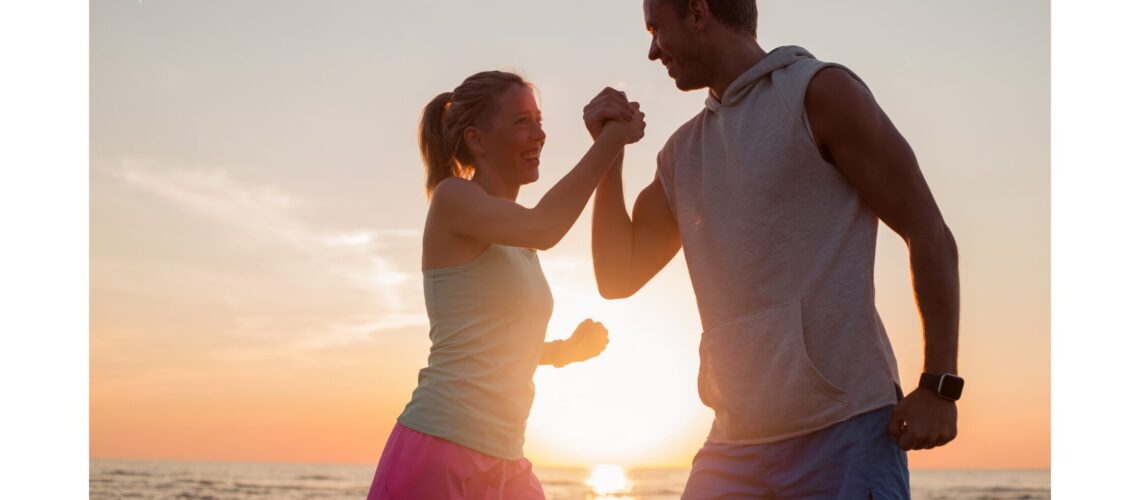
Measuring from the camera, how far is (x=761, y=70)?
110 inches

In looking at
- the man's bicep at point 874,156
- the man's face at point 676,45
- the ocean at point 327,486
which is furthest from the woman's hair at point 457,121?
the ocean at point 327,486

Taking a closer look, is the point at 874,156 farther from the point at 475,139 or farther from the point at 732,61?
the point at 475,139

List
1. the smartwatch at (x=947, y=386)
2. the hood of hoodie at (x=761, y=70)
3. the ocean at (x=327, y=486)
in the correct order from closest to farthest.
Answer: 1. the smartwatch at (x=947, y=386)
2. the hood of hoodie at (x=761, y=70)
3. the ocean at (x=327, y=486)

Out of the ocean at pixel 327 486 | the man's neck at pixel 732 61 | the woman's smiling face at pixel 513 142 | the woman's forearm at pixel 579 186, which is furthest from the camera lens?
the ocean at pixel 327 486

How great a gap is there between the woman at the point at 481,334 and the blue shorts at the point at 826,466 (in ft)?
2.62

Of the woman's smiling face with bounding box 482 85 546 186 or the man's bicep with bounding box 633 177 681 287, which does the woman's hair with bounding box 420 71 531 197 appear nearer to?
the woman's smiling face with bounding box 482 85 546 186

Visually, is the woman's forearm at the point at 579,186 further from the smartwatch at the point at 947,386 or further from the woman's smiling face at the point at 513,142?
the smartwatch at the point at 947,386

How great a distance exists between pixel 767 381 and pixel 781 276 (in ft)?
0.89

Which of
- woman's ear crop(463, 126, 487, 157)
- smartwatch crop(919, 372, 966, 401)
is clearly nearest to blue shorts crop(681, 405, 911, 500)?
smartwatch crop(919, 372, 966, 401)

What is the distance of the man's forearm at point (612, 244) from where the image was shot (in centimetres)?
320
